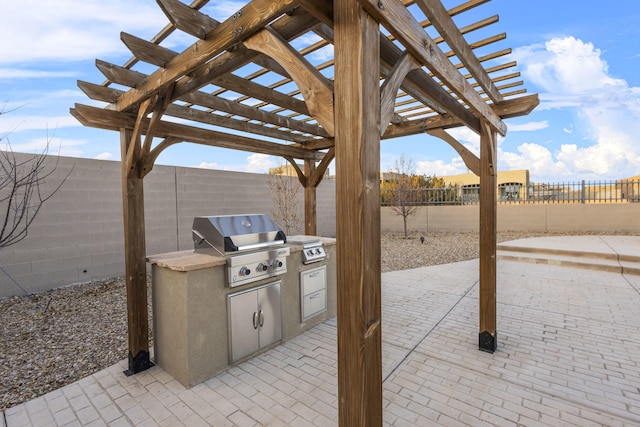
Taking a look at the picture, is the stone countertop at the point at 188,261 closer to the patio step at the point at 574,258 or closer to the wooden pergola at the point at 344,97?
the wooden pergola at the point at 344,97

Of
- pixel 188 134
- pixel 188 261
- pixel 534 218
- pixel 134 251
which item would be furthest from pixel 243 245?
pixel 534 218

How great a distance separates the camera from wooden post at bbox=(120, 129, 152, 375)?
2.75m

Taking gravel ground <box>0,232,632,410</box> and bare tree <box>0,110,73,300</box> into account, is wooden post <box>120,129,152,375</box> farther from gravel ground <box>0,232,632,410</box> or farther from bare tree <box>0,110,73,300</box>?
bare tree <box>0,110,73,300</box>

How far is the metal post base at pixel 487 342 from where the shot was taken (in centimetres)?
291

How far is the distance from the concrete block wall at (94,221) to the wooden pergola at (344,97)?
3026mm

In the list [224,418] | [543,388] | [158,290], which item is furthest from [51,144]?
[543,388]

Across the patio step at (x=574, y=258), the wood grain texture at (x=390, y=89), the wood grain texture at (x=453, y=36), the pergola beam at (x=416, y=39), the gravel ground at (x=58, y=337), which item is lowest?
the gravel ground at (x=58, y=337)

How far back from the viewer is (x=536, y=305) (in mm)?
4137

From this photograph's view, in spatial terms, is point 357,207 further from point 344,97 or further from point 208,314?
point 208,314

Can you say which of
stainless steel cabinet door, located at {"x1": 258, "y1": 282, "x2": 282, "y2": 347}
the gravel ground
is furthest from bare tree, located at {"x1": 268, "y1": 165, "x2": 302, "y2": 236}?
stainless steel cabinet door, located at {"x1": 258, "y1": 282, "x2": 282, "y2": 347}

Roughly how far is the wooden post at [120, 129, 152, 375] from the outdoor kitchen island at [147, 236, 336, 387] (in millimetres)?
130

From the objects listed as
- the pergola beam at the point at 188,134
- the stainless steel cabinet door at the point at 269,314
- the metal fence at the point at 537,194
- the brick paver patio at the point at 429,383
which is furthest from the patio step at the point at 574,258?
the stainless steel cabinet door at the point at 269,314

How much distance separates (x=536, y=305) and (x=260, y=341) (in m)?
3.77

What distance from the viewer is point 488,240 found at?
2.97 metres
